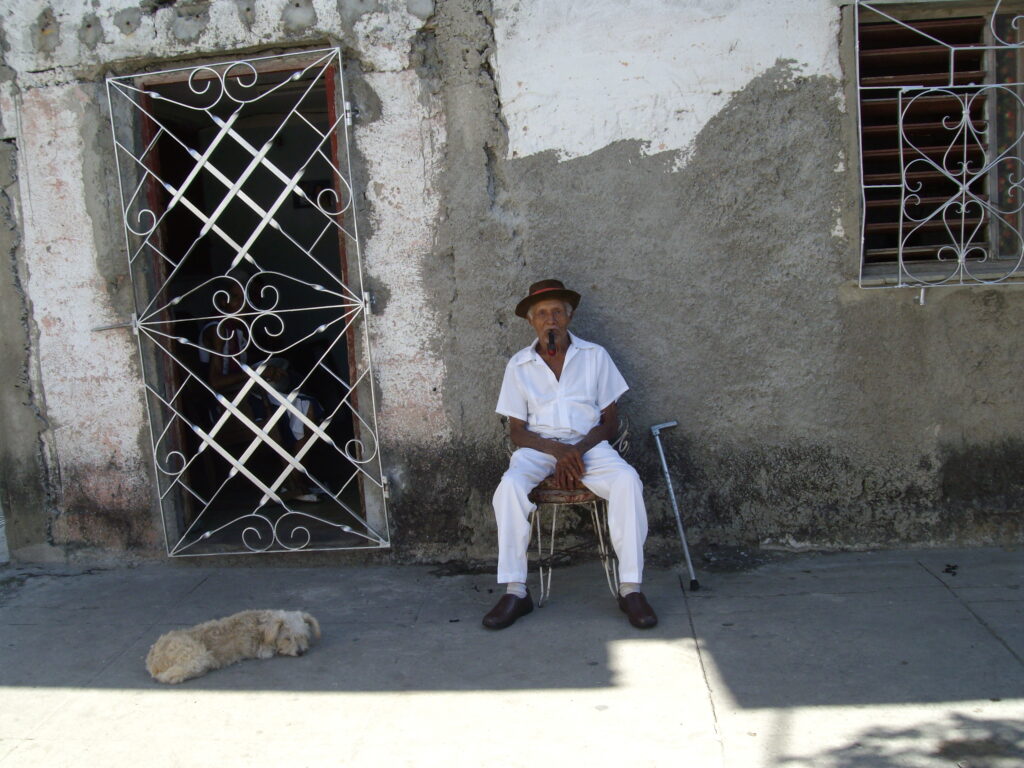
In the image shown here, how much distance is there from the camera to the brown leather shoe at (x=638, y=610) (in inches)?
146

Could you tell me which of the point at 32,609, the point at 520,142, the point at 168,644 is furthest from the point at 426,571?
the point at 520,142

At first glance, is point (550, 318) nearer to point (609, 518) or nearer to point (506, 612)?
point (609, 518)

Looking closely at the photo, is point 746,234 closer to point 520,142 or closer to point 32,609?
point 520,142

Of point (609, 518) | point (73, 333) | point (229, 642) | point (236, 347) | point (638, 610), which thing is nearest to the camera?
point (229, 642)

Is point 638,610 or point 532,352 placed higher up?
point 532,352

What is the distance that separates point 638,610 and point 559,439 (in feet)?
2.87

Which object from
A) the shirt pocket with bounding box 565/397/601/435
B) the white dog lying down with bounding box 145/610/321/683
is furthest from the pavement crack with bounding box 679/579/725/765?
the white dog lying down with bounding box 145/610/321/683

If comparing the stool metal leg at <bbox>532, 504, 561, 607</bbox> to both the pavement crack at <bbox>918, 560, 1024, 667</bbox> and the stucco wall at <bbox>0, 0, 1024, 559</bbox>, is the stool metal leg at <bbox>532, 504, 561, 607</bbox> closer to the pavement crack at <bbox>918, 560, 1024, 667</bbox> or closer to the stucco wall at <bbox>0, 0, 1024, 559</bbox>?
the stucco wall at <bbox>0, 0, 1024, 559</bbox>

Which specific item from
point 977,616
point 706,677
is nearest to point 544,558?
point 706,677

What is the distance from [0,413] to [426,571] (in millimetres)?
2459

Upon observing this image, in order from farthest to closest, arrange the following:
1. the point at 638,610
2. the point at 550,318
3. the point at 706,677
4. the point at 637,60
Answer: the point at 637,60
the point at 550,318
the point at 638,610
the point at 706,677

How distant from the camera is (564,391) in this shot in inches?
164

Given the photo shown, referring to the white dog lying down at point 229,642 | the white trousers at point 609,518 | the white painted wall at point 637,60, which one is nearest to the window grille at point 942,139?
the white painted wall at point 637,60

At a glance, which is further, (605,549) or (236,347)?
(236,347)
